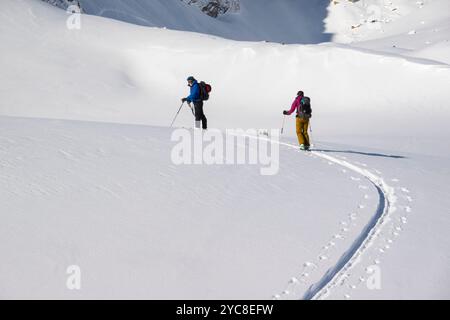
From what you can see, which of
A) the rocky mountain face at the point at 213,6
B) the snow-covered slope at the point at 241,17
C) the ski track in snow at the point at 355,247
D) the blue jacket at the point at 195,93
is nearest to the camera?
the ski track in snow at the point at 355,247

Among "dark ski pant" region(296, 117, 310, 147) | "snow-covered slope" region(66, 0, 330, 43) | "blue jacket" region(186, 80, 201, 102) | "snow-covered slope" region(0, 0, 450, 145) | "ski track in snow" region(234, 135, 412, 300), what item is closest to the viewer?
"ski track in snow" region(234, 135, 412, 300)

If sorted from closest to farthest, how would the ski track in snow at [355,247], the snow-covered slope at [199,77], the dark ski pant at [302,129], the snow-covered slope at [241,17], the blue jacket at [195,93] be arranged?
the ski track in snow at [355,247] → the dark ski pant at [302,129] → the blue jacket at [195,93] → the snow-covered slope at [199,77] → the snow-covered slope at [241,17]

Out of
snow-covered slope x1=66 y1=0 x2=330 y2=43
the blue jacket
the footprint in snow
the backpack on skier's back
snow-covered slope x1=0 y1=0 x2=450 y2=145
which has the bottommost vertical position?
the footprint in snow

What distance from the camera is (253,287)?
4.42 m

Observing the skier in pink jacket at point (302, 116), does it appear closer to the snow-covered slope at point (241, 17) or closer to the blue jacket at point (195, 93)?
the blue jacket at point (195, 93)

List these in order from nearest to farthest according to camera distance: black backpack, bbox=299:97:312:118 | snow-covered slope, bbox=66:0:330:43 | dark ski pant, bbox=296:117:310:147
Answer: black backpack, bbox=299:97:312:118, dark ski pant, bbox=296:117:310:147, snow-covered slope, bbox=66:0:330:43

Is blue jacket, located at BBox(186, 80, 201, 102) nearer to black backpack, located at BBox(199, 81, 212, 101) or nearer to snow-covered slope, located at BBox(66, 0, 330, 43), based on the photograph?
black backpack, located at BBox(199, 81, 212, 101)

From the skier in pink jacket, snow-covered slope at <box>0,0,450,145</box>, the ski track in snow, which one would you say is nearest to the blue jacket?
the skier in pink jacket

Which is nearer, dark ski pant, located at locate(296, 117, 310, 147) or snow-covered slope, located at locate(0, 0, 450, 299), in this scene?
snow-covered slope, located at locate(0, 0, 450, 299)

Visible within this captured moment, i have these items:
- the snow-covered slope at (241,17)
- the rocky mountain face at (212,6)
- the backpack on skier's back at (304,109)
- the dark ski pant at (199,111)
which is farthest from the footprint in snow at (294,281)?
the rocky mountain face at (212,6)

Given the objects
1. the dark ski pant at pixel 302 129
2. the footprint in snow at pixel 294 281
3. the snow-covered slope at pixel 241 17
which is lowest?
the footprint in snow at pixel 294 281

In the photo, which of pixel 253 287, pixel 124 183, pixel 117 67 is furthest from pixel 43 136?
pixel 117 67

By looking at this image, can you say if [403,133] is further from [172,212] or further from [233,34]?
[233,34]

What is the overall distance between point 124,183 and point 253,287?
3.24m
